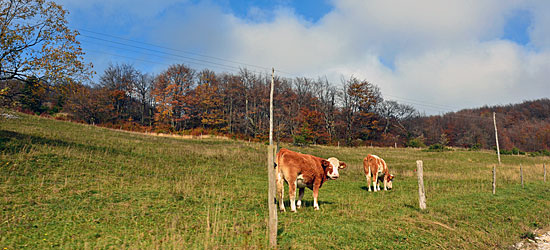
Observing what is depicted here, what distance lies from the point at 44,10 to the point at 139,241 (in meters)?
20.3

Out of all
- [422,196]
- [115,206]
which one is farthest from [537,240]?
[115,206]

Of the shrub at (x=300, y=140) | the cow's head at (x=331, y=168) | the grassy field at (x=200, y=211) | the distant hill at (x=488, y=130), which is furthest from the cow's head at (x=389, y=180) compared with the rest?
the distant hill at (x=488, y=130)

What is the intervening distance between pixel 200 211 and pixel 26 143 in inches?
600

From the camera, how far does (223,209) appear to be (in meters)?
10.5

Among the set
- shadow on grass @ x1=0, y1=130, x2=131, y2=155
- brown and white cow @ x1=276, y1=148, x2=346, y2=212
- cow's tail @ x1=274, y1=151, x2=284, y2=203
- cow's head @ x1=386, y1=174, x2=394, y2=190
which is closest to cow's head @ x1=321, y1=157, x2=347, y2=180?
brown and white cow @ x1=276, y1=148, x2=346, y2=212

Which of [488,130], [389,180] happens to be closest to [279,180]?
[389,180]

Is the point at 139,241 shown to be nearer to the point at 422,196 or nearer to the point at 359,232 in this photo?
the point at 359,232

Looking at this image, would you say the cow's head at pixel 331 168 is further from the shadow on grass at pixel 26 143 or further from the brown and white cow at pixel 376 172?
the shadow on grass at pixel 26 143

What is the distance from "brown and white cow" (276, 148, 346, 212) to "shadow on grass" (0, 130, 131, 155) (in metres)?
15.6

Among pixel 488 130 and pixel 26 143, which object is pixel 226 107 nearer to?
pixel 26 143

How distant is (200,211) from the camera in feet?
33.4

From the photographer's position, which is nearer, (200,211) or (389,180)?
(200,211)

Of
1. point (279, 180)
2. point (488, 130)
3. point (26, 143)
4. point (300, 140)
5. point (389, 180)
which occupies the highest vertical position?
point (488, 130)

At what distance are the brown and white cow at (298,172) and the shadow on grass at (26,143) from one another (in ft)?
51.2
